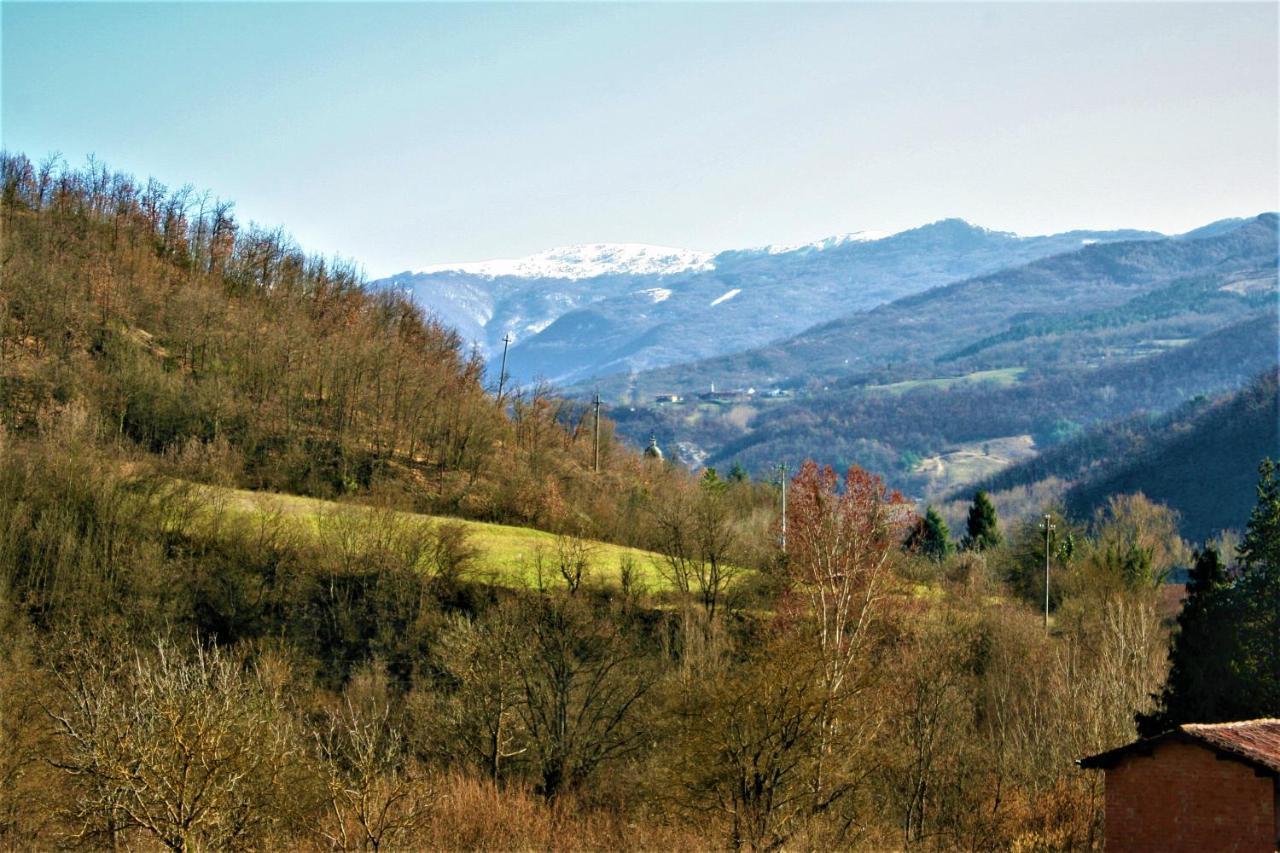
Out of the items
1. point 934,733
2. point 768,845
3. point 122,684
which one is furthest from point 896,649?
point 122,684

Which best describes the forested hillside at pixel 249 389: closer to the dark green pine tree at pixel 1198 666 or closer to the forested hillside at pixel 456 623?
the forested hillside at pixel 456 623

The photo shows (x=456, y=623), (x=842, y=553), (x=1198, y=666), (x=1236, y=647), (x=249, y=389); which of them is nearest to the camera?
(x=1236, y=647)

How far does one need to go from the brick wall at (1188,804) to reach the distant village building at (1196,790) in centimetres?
Answer: 2

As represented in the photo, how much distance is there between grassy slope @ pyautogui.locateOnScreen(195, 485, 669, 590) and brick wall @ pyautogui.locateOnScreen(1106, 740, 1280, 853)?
31.7 meters

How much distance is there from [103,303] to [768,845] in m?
56.9

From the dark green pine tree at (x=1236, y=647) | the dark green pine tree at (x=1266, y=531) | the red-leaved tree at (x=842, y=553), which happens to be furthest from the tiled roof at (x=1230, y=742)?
the dark green pine tree at (x=1266, y=531)

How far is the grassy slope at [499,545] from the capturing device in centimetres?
5750

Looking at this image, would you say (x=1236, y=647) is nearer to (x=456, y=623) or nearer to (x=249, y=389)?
(x=456, y=623)

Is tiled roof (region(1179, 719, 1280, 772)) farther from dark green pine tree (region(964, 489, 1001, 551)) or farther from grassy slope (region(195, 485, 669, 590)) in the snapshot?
dark green pine tree (region(964, 489, 1001, 551))

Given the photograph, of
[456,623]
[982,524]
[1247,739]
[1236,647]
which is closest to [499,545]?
[456,623]

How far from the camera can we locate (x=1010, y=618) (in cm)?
5725

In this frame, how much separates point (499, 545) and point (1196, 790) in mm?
39012

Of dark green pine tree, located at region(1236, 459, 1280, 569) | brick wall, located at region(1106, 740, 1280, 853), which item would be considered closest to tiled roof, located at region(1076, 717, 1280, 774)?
brick wall, located at region(1106, 740, 1280, 853)

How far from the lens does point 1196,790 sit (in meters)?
27.4
